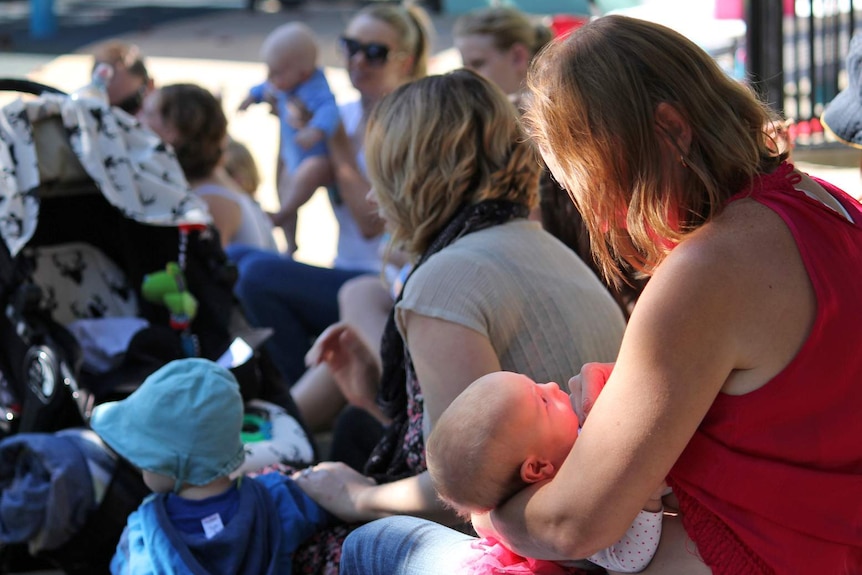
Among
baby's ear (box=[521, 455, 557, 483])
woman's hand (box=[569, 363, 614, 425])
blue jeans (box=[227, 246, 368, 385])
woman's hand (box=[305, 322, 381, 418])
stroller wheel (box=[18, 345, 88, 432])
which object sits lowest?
blue jeans (box=[227, 246, 368, 385])

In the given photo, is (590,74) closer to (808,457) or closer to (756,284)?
(756,284)

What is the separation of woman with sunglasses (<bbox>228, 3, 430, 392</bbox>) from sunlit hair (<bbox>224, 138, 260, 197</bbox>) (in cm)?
63

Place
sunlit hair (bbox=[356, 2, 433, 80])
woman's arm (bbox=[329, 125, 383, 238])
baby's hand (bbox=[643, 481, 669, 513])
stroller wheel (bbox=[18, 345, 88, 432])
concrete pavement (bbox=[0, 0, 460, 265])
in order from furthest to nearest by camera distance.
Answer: concrete pavement (bbox=[0, 0, 460, 265])
sunlit hair (bbox=[356, 2, 433, 80])
woman's arm (bbox=[329, 125, 383, 238])
stroller wheel (bbox=[18, 345, 88, 432])
baby's hand (bbox=[643, 481, 669, 513])

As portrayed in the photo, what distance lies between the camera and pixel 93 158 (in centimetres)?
330

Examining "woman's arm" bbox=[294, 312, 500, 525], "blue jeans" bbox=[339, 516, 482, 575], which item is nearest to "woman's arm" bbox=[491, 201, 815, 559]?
"blue jeans" bbox=[339, 516, 482, 575]

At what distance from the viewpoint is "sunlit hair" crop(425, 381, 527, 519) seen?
1.72m

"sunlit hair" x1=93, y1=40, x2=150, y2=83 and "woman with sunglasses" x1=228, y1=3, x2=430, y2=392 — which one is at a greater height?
"sunlit hair" x1=93, y1=40, x2=150, y2=83

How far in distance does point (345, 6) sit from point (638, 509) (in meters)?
18.6

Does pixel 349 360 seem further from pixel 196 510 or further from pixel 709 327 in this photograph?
pixel 709 327

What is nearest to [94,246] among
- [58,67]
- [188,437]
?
[188,437]

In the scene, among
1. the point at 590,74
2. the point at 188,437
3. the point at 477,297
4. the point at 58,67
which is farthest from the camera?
the point at 58,67

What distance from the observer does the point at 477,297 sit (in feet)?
7.26

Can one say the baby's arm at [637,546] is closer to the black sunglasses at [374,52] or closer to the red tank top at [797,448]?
the red tank top at [797,448]

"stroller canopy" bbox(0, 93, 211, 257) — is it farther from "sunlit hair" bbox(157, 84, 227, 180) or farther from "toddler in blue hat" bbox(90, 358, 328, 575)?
"toddler in blue hat" bbox(90, 358, 328, 575)
